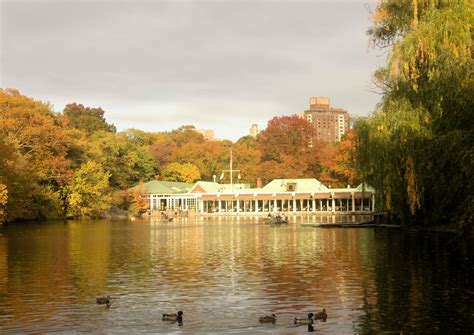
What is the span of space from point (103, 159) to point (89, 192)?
8.62 meters

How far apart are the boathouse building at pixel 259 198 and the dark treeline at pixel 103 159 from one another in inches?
160

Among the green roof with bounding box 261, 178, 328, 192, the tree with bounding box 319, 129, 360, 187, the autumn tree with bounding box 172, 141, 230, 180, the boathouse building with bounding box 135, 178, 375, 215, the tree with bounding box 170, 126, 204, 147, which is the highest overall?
the tree with bounding box 170, 126, 204, 147

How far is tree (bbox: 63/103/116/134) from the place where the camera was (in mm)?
108438

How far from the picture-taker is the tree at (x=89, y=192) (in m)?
74.0

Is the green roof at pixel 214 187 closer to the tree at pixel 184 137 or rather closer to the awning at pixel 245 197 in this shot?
the awning at pixel 245 197

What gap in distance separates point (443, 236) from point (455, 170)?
13.3 meters

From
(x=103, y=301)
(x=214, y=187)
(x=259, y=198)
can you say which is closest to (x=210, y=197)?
(x=214, y=187)

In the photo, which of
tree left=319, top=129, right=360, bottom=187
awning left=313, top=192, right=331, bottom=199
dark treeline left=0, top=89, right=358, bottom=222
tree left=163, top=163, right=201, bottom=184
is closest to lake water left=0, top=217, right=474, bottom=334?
dark treeline left=0, top=89, right=358, bottom=222

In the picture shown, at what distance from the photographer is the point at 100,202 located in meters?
77.9

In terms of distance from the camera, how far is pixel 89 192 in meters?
75.2

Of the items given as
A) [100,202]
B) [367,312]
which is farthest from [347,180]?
[367,312]

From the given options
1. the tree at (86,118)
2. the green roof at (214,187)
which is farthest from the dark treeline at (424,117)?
the tree at (86,118)

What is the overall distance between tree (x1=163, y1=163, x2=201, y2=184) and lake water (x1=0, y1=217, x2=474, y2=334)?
244ft

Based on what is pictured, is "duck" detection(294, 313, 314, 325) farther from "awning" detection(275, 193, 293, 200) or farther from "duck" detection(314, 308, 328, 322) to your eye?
"awning" detection(275, 193, 293, 200)
